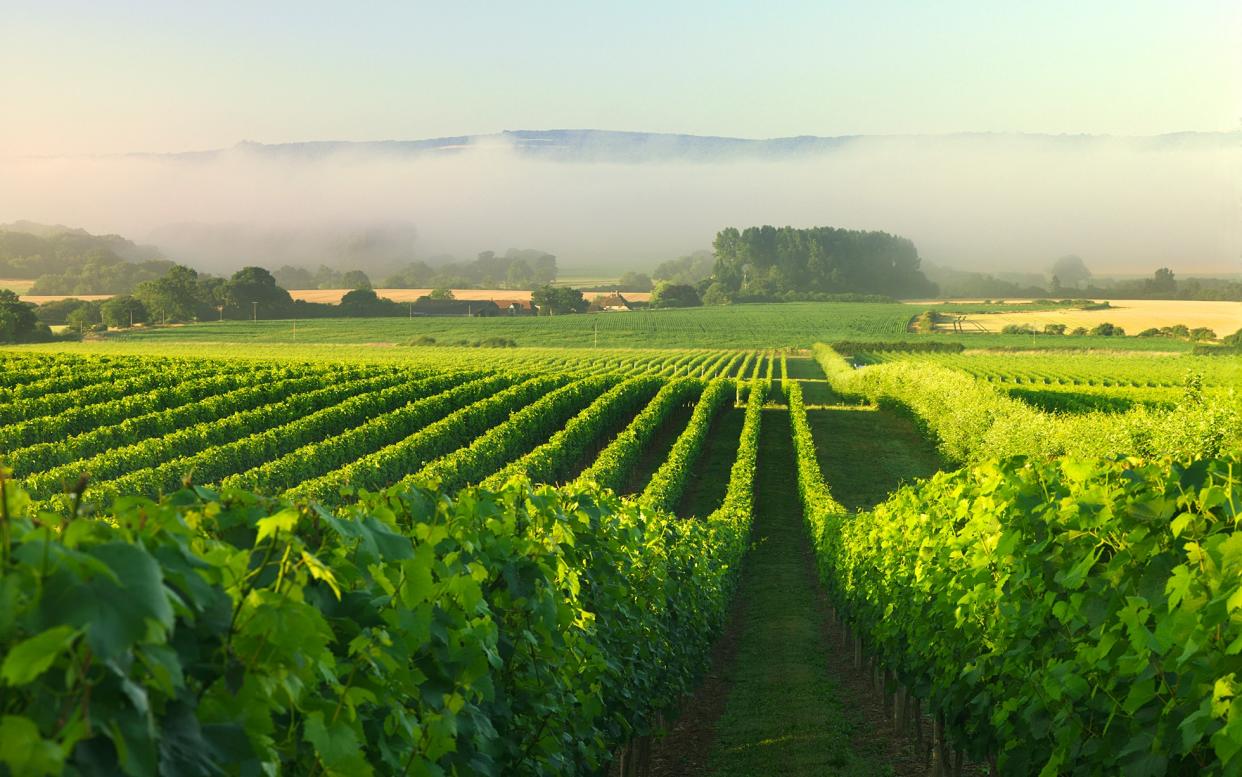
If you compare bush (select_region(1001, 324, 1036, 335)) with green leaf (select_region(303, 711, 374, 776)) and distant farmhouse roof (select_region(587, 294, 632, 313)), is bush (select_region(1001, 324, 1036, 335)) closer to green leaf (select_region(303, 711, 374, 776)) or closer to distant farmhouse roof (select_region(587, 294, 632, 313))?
distant farmhouse roof (select_region(587, 294, 632, 313))

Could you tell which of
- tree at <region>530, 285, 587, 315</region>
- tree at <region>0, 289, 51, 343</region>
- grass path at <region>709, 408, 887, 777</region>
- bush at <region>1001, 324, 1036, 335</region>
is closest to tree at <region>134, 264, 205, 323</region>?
tree at <region>0, 289, 51, 343</region>

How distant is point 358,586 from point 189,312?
15536 cm

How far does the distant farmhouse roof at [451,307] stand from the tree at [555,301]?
6.87 metres

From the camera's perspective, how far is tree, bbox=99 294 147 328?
14088 centimetres

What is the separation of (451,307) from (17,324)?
2689 inches

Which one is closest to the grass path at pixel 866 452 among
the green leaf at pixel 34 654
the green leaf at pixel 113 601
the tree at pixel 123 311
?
the green leaf at pixel 113 601

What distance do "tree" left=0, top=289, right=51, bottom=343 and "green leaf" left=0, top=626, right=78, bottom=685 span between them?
124 metres

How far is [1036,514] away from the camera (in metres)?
5.88

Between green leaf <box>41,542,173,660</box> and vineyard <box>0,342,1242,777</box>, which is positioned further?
vineyard <box>0,342,1242,777</box>

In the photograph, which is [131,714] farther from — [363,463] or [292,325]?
[292,325]

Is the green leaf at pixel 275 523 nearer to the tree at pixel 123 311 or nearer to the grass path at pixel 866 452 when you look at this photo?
the grass path at pixel 866 452

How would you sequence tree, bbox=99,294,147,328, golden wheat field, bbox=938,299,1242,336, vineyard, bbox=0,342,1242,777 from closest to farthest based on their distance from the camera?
vineyard, bbox=0,342,1242,777 → tree, bbox=99,294,147,328 → golden wheat field, bbox=938,299,1242,336

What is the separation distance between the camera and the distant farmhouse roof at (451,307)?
6594 inches

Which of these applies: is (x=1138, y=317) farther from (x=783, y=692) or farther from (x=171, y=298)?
(x=783, y=692)
